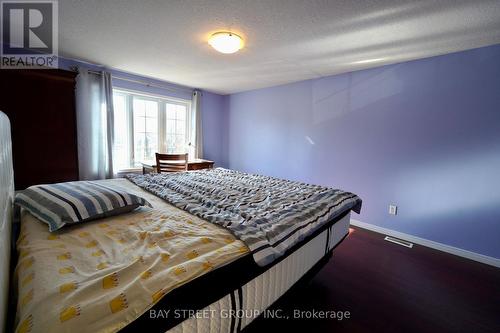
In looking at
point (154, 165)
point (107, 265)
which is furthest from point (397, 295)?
point (154, 165)

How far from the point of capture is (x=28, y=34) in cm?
217

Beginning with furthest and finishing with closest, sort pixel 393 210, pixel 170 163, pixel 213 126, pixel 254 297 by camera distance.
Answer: pixel 213 126
pixel 170 163
pixel 393 210
pixel 254 297

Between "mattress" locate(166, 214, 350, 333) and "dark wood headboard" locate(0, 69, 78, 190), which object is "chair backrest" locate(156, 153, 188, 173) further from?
"mattress" locate(166, 214, 350, 333)

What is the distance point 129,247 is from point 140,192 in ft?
3.14

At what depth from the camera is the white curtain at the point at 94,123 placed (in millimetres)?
2930

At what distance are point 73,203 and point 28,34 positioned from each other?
7.61 feet

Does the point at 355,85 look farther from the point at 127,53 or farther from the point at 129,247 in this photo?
the point at 129,247

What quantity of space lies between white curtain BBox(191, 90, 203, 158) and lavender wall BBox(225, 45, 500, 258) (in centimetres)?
168

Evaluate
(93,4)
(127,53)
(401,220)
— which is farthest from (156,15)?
(401,220)

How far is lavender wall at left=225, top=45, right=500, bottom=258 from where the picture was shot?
2186 mm

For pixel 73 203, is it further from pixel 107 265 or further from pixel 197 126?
pixel 197 126

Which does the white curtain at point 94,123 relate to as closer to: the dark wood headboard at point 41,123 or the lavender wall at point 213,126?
the dark wood headboard at point 41,123

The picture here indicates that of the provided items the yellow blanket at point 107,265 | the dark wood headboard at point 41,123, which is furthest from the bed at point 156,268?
the dark wood headboard at point 41,123

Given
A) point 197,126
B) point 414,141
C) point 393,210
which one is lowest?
point 393,210
